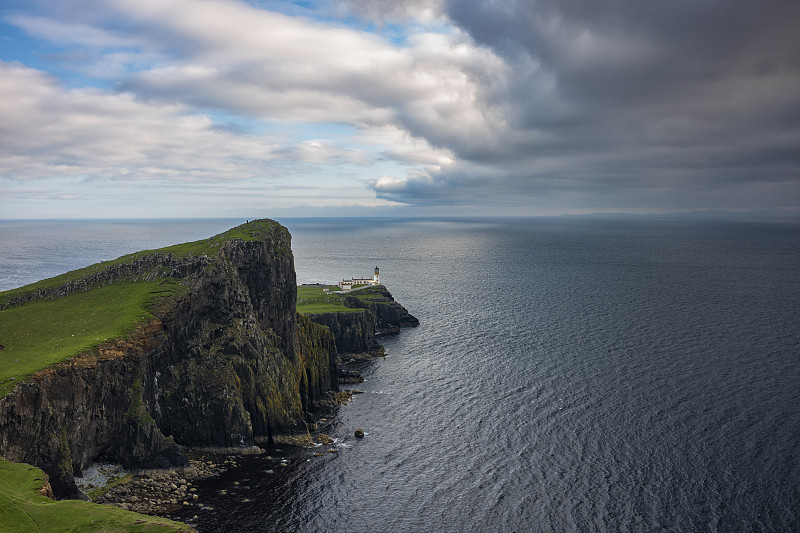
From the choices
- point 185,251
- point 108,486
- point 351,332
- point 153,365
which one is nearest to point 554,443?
point 153,365

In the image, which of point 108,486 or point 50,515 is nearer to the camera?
point 50,515

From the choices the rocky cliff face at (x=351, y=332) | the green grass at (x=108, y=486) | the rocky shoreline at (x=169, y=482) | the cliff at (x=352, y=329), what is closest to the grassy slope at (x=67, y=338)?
the green grass at (x=108, y=486)

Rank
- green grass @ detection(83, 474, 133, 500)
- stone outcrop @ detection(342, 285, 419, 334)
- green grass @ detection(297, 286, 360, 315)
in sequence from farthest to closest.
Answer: stone outcrop @ detection(342, 285, 419, 334), green grass @ detection(297, 286, 360, 315), green grass @ detection(83, 474, 133, 500)

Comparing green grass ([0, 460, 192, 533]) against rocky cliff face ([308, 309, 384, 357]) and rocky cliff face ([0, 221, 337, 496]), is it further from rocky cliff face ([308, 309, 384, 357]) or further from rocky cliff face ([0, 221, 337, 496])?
rocky cliff face ([308, 309, 384, 357])

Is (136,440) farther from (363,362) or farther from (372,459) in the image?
(363,362)

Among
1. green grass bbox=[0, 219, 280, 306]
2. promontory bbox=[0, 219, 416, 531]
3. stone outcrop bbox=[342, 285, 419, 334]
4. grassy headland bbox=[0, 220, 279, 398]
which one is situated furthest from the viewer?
stone outcrop bbox=[342, 285, 419, 334]

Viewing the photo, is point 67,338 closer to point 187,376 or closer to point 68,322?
point 68,322

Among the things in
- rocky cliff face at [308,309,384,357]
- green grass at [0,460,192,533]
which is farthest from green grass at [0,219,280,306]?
green grass at [0,460,192,533]

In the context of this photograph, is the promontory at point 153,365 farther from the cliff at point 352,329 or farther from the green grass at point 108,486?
the cliff at point 352,329
